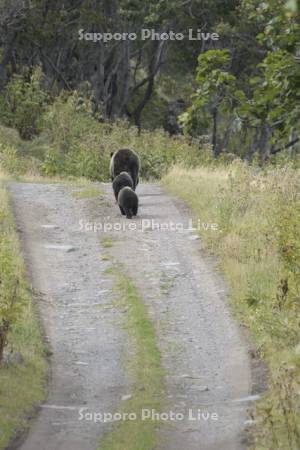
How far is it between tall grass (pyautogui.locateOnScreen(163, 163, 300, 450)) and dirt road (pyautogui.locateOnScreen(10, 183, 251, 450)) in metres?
0.34

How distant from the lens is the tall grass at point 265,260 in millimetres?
A: 10336

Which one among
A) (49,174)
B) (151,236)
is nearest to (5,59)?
(49,174)

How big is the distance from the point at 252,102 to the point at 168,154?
18.3 metres

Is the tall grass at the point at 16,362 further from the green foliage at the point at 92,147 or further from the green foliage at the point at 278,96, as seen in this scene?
the green foliage at the point at 92,147

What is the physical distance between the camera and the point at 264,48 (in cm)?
4225

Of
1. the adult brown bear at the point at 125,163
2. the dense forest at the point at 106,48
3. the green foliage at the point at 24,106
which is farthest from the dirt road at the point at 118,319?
the green foliage at the point at 24,106

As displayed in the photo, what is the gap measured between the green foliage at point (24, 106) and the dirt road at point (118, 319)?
500 inches

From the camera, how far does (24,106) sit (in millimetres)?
35875

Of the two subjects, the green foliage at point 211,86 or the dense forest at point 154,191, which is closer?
the dense forest at point 154,191

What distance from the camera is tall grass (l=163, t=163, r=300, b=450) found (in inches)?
407

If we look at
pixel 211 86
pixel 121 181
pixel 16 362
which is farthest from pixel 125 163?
pixel 211 86

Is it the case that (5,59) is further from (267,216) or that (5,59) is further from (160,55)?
(267,216)

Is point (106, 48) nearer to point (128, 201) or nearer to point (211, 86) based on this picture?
point (128, 201)

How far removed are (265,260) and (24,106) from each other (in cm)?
2107
